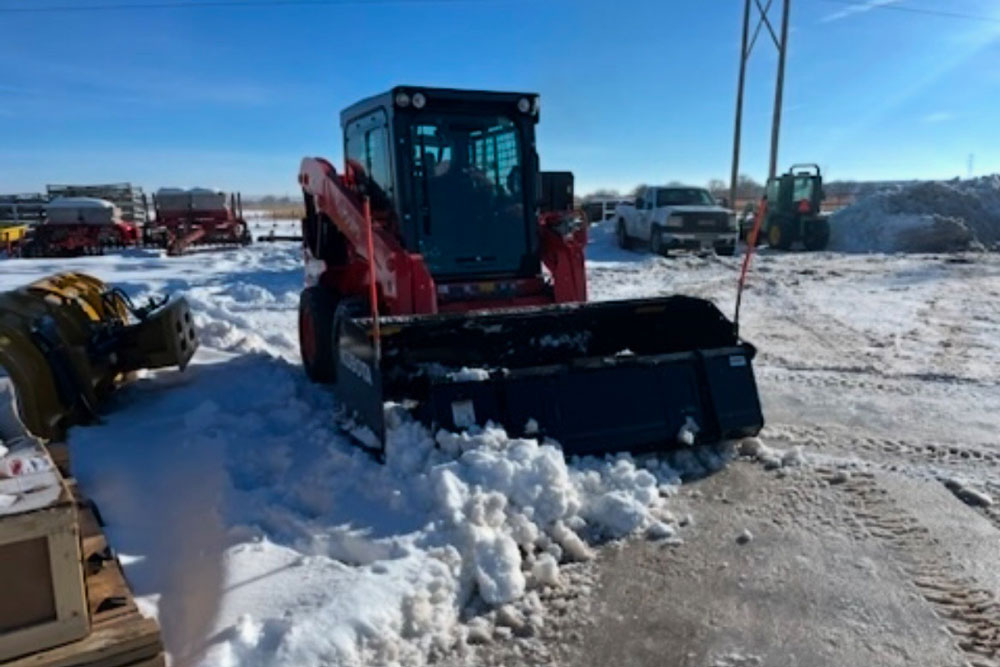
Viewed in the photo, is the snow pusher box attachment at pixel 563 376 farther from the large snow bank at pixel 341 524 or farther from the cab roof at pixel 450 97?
the cab roof at pixel 450 97

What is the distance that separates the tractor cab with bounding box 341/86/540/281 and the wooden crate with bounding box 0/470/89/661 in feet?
14.8

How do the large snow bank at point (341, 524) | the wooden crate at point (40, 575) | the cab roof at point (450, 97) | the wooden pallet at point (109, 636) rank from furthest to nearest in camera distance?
the cab roof at point (450, 97)
the large snow bank at point (341, 524)
the wooden pallet at point (109, 636)
the wooden crate at point (40, 575)

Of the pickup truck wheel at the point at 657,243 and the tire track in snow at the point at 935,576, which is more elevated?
the pickup truck wheel at the point at 657,243

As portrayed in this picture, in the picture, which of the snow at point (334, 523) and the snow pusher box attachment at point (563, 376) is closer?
the snow at point (334, 523)

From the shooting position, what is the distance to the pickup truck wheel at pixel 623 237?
78.2 ft

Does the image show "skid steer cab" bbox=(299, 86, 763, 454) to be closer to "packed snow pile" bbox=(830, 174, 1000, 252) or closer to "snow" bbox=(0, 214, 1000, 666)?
"snow" bbox=(0, 214, 1000, 666)

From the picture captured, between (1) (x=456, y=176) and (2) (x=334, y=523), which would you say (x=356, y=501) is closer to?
(2) (x=334, y=523)

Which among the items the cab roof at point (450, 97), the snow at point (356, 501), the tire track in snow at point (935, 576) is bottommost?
the tire track in snow at point (935, 576)

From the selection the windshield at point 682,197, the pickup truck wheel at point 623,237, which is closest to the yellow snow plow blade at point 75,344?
the windshield at point 682,197

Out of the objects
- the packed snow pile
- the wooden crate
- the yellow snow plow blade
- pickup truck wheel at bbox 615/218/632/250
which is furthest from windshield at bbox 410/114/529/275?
the packed snow pile

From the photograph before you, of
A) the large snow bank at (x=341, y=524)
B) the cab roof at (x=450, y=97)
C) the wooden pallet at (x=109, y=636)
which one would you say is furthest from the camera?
the cab roof at (x=450, y=97)

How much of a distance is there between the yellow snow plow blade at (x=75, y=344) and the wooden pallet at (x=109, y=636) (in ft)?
7.43

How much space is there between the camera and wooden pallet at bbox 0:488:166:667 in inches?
85.1

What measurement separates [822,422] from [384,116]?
4.34 m
